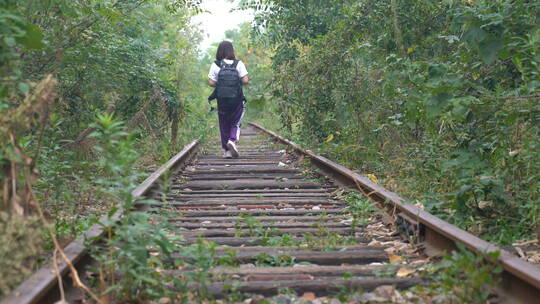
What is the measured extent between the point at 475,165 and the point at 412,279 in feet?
6.51

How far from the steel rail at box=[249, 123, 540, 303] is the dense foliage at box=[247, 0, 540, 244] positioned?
1.11ft

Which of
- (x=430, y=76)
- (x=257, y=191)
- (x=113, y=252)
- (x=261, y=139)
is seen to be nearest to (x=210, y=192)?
(x=257, y=191)

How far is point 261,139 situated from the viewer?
1681 cm

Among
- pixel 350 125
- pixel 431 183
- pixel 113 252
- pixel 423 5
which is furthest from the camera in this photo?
pixel 350 125

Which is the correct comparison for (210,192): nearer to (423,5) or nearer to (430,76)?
(430,76)

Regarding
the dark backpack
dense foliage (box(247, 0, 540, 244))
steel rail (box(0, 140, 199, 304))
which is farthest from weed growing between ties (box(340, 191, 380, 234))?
the dark backpack

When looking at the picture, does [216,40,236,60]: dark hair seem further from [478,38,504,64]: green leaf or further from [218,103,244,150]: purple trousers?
[478,38,504,64]: green leaf

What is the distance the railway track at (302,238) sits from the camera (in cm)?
311

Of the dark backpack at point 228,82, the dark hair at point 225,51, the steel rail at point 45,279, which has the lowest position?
the steel rail at point 45,279

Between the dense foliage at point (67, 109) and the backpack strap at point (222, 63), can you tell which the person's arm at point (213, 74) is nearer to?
the backpack strap at point (222, 63)

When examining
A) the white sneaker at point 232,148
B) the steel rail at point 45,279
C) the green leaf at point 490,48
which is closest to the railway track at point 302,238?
the steel rail at point 45,279

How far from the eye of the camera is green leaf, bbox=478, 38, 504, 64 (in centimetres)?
483

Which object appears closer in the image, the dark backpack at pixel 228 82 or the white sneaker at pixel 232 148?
the dark backpack at pixel 228 82

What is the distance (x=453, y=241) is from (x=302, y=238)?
1344 millimetres
